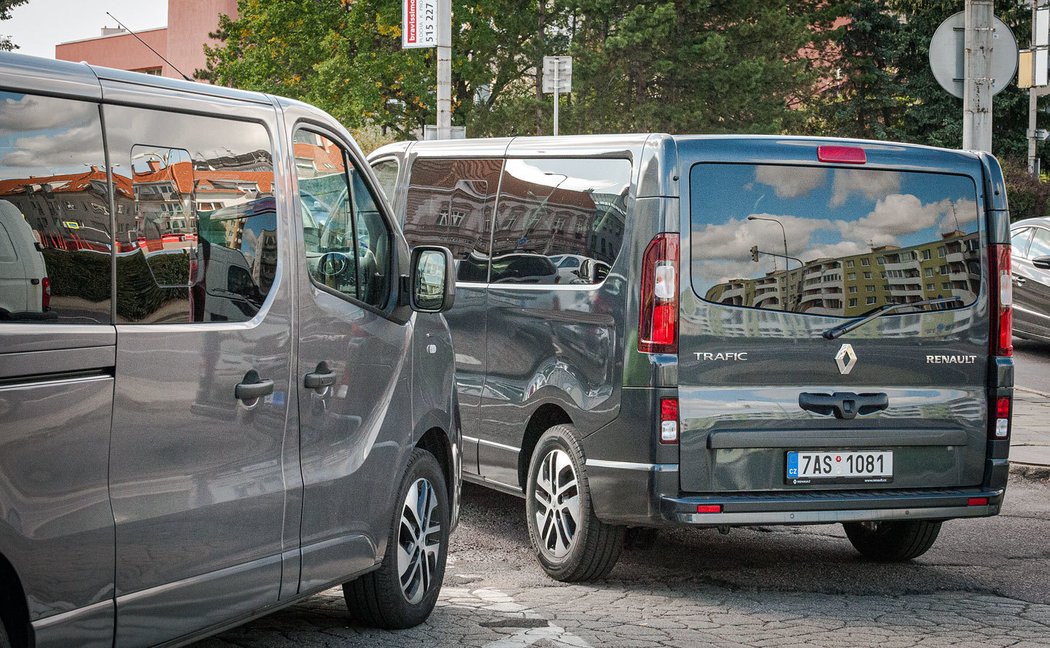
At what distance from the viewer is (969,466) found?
22.7 ft

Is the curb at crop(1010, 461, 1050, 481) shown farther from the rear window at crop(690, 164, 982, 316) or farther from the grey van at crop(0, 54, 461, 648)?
the grey van at crop(0, 54, 461, 648)

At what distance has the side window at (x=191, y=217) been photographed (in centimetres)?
416

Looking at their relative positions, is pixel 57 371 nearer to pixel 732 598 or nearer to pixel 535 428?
pixel 732 598

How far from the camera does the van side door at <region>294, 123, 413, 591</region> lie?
200 inches

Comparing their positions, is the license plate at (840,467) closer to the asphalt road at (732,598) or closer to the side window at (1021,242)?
the asphalt road at (732,598)

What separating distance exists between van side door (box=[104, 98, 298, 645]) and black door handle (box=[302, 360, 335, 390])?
0.13 meters

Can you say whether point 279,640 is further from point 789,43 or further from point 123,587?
point 789,43

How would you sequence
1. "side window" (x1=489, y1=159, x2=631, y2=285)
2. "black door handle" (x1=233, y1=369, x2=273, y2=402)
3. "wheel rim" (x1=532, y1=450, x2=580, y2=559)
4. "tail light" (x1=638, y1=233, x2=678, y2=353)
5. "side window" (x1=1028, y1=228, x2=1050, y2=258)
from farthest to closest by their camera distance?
"side window" (x1=1028, y1=228, x2=1050, y2=258), "wheel rim" (x1=532, y1=450, x2=580, y2=559), "side window" (x1=489, y1=159, x2=631, y2=285), "tail light" (x1=638, y1=233, x2=678, y2=353), "black door handle" (x1=233, y1=369, x2=273, y2=402)

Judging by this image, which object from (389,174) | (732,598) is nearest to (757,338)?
(732,598)

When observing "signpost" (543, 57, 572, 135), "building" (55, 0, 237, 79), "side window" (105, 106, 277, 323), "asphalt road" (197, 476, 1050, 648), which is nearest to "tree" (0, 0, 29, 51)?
"building" (55, 0, 237, 79)

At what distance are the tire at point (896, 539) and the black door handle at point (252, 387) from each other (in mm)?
3784

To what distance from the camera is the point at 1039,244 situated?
57.8 ft

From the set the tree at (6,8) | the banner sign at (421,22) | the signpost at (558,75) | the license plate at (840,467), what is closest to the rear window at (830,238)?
the license plate at (840,467)

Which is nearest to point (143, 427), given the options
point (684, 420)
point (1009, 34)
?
point (684, 420)
